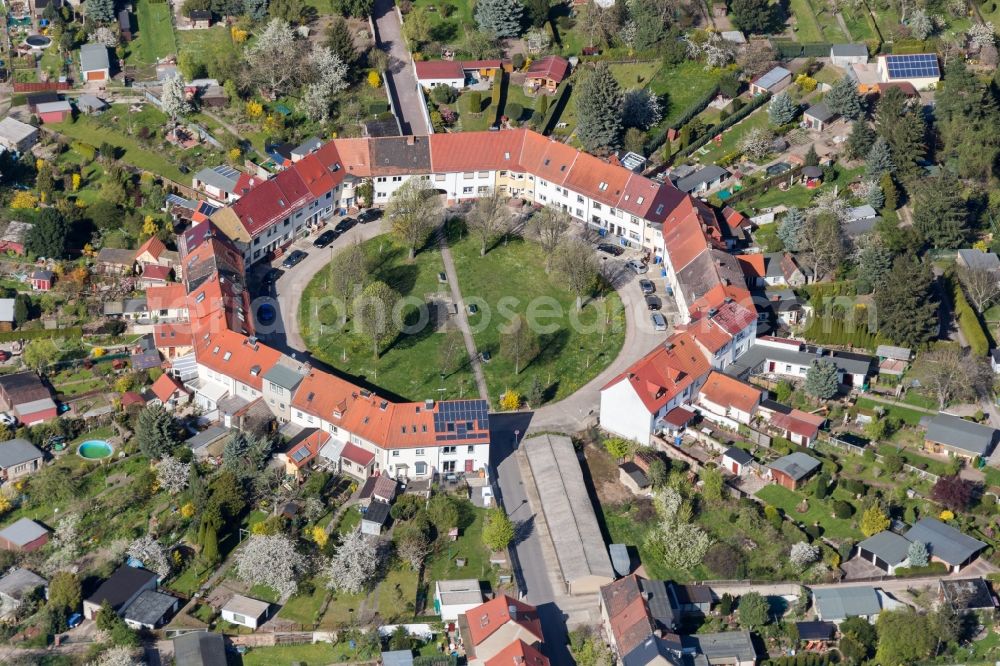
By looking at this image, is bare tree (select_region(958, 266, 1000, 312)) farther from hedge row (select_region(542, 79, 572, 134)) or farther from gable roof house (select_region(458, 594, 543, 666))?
gable roof house (select_region(458, 594, 543, 666))

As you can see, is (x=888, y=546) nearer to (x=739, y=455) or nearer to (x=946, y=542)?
(x=946, y=542)

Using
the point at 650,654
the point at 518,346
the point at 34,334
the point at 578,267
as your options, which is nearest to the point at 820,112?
the point at 578,267

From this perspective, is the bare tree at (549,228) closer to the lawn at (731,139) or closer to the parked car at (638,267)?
the parked car at (638,267)

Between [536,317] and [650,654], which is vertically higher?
[536,317]

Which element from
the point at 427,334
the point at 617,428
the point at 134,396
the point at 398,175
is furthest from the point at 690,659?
the point at 398,175

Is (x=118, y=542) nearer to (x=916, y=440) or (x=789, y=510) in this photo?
(x=789, y=510)
